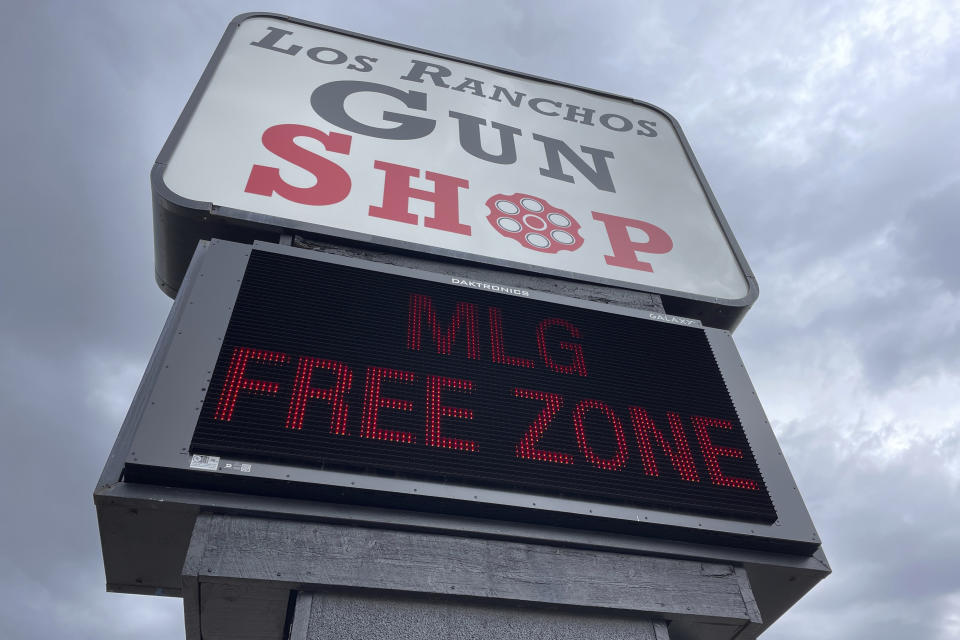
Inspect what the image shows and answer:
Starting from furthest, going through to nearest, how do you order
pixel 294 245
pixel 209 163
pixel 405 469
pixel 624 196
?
pixel 624 196, pixel 209 163, pixel 294 245, pixel 405 469

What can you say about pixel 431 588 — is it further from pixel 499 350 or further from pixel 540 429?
pixel 499 350

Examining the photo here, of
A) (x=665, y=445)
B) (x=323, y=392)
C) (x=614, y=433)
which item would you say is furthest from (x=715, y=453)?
(x=323, y=392)

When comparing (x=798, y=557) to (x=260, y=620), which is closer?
(x=260, y=620)

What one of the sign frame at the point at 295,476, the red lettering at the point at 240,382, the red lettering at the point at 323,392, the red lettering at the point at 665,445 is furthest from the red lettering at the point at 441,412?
the red lettering at the point at 665,445

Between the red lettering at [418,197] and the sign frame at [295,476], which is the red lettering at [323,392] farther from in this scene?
the red lettering at [418,197]

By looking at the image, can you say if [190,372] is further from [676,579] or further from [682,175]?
[682,175]

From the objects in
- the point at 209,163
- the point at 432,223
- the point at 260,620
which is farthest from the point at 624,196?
the point at 260,620

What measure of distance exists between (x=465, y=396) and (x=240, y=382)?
902 mm

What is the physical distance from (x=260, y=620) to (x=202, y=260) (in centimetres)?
167

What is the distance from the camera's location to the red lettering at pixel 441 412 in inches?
112

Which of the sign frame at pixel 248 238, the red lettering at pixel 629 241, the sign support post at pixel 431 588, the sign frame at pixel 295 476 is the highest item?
the red lettering at pixel 629 241

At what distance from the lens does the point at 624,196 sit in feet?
18.3

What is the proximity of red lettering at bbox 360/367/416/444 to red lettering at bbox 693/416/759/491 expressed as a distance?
132 centimetres

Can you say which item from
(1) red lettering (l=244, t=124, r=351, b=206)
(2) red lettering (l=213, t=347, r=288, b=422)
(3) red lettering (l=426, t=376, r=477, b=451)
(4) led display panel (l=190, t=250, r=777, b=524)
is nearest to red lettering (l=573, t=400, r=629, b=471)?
(4) led display panel (l=190, t=250, r=777, b=524)
